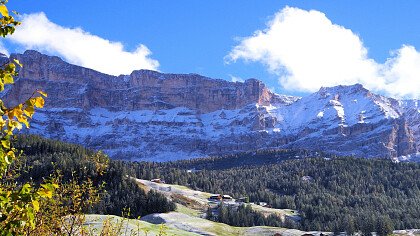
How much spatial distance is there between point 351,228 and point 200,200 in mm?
50824

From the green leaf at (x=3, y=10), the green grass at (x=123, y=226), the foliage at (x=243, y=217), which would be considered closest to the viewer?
the green leaf at (x=3, y=10)

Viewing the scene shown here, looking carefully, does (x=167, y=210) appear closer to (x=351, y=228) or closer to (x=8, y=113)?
(x=351, y=228)

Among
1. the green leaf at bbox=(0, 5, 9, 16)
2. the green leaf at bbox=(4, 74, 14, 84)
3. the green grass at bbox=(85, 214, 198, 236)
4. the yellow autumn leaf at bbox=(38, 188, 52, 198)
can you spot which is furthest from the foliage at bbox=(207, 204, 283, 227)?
the green leaf at bbox=(0, 5, 9, 16)

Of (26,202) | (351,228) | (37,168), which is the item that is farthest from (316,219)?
(26,202)

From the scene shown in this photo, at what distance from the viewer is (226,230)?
98.6 metres

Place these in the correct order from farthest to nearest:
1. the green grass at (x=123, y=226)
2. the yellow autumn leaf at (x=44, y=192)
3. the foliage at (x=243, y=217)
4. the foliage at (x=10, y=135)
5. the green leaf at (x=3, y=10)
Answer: the foliage at (x=243, y=217), the green grass at (x=123, y=226), the yellow autumn leaf at (x=44, y=192), the foliage at (x=10, y=135), the green leaf at (x=3, y=10)

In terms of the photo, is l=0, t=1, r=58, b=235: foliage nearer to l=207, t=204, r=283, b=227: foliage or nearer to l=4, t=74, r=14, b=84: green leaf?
l=4, t=74, r=14, b=84: green leaf

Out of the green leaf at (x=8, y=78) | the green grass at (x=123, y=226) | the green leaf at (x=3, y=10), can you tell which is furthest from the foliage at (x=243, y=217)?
the green leaf at (x=3, y=10)

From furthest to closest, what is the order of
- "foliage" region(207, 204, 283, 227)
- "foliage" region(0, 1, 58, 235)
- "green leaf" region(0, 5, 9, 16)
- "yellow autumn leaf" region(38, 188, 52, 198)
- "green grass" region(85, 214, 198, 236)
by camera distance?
"foliage" region(207, 204, 283, 227) → "green grass" region(85, 214, 198, 236) → "yellow autumn leaf" region(38, 188, 52, 198) → "foliage" region(0, 1, 58, 235) → "green leaf" region(0, 5, 9, 16)

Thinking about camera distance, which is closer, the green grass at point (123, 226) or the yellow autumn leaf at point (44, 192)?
the yellow autumn leaf at point (44, 192)

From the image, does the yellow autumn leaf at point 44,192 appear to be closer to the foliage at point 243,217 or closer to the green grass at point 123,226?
the green grass at point 123,226

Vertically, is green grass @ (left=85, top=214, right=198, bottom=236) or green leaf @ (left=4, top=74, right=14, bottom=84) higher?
green leaf @ (left=4, top=74, right=14, bottom=84)

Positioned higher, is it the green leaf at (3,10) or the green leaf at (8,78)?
the green leaf at (3,10)

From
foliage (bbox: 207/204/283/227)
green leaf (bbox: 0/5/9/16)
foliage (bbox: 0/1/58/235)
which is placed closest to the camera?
green leaf (bbox: 0/5/9/16)
